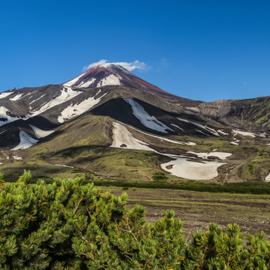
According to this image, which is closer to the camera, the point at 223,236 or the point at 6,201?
the point at 223,236

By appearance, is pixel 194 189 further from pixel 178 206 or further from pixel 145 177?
pixel 145 177

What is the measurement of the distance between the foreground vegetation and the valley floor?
39.3m

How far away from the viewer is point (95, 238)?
1905 centimetres

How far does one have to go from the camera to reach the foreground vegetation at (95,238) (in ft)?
55.5

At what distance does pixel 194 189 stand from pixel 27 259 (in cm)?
11968

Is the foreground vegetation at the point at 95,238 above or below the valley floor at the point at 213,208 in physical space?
above

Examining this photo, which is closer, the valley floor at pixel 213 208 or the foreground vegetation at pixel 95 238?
the foreground vegetation at pixel 95 238

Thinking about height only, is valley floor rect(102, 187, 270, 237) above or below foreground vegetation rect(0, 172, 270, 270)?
below

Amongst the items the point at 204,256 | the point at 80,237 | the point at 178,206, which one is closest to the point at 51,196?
the point at 80,237

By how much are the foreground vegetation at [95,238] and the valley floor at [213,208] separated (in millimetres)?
39255

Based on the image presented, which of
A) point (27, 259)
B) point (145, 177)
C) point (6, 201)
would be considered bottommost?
point (145, 177)

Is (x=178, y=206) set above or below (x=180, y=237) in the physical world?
below

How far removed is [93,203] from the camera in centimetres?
2120

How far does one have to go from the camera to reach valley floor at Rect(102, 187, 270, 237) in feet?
225
